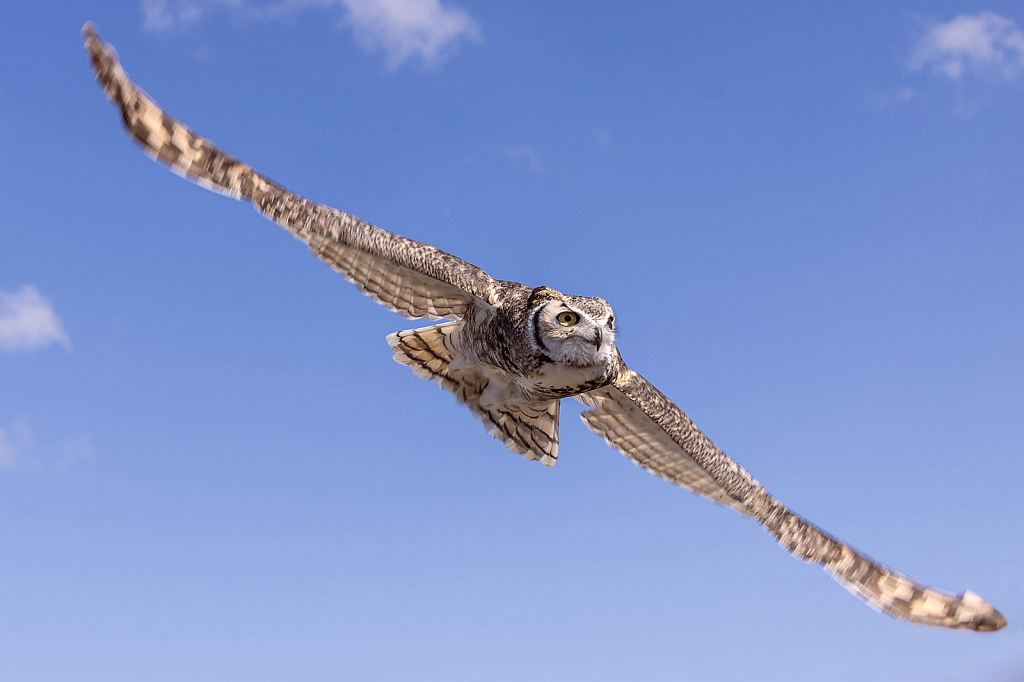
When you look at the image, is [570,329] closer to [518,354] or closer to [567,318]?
[567,318]

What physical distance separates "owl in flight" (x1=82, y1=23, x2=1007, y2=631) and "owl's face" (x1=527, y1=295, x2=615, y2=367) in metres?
0.01

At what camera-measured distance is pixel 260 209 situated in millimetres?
9258

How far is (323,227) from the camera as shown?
9.40m

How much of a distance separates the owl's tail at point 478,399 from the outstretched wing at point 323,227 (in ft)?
1.47

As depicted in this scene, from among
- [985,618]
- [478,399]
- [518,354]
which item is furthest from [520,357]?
[985,618]

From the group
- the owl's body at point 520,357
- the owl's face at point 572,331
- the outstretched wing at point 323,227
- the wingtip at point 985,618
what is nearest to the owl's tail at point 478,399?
the owl's body at point 520,357

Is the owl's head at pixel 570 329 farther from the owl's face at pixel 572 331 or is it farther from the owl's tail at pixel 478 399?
the owl's tail at pixel 478 399

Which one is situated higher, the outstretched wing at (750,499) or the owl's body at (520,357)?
the owl's body at (520,357)

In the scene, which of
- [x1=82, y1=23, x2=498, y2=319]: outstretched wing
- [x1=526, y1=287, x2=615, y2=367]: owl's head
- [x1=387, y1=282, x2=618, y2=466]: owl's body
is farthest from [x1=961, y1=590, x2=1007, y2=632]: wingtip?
[x1=82, y1=23, x2=498, y2=319]: outstretched wing

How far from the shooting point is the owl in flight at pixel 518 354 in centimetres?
908

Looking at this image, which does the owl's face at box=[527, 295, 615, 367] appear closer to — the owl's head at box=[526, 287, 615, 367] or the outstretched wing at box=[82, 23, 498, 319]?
the owl's head at box=[526, 287, 615, 367]

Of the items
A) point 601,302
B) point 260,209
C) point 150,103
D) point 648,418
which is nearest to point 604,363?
point 601,302

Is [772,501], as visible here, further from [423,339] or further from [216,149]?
[216,149]

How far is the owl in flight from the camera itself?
908 centimetres
